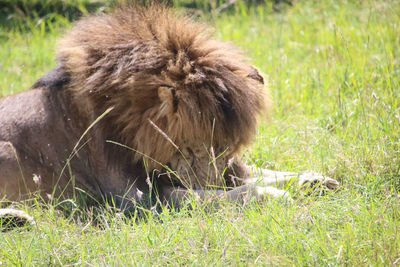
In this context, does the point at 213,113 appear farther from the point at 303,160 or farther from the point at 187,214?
the point at 303,160

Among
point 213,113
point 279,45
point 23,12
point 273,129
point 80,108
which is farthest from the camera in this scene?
point 23,12

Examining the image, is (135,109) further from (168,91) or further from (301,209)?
(301,209)

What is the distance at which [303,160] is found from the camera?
11.8 ft

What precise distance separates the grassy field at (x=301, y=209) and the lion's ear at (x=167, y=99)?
1.87 feet

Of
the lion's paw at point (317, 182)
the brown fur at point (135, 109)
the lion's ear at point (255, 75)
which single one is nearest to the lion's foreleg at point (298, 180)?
the lion's paw at point (317, 182)

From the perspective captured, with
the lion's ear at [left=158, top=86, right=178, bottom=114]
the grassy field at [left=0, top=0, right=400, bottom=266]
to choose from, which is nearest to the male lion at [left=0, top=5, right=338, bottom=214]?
the lion's ear at [left=158, top=86, right=178, bottom=114]

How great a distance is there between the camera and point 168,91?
9.50ft

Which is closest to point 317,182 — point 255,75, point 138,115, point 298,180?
point 298,180

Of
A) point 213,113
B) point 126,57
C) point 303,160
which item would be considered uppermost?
point 126,57

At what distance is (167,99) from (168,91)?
47 millimetres

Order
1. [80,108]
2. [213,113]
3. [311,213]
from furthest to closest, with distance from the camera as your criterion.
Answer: [80,108] → [213,113] → [311,213]

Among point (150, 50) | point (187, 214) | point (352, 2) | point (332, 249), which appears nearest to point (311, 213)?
point (332, 249)

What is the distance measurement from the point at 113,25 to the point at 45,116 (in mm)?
688

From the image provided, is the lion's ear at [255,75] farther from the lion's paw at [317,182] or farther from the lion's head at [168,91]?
the lion's paw at [317,182]
